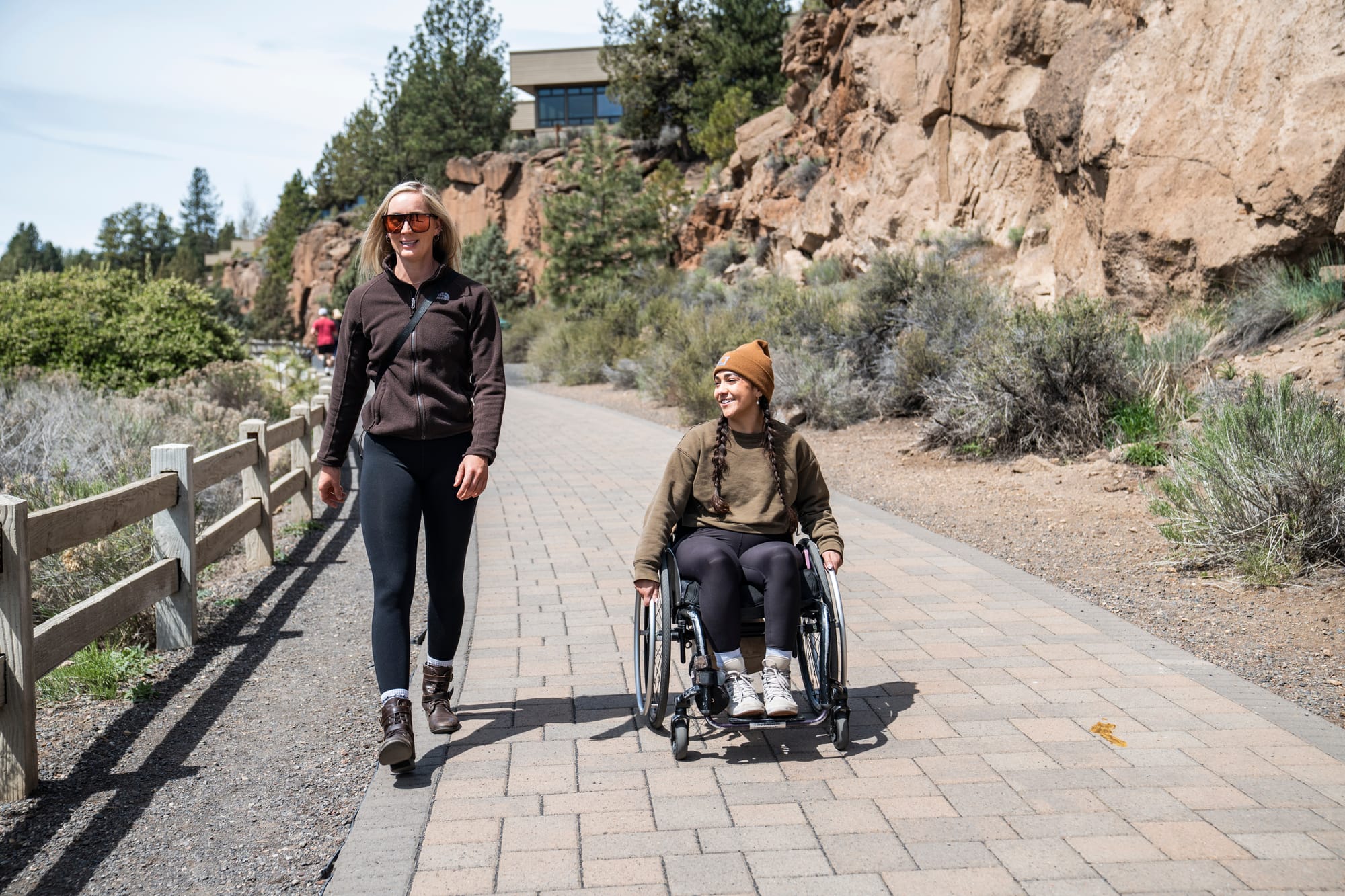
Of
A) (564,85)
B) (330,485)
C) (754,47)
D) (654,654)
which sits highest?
(564,85)

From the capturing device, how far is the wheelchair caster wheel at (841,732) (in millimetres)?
3996

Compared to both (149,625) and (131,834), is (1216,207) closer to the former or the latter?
(149,625)

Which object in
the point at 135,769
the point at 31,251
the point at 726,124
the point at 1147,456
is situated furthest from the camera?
the point at 31,251

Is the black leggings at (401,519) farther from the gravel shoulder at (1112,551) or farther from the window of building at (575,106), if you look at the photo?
the window of building at (575,106)

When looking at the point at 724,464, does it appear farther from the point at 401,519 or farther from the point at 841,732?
the point at 401,519

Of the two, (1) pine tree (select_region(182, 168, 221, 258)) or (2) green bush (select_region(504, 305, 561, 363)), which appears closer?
(2) green bush (select_region(504, 305, 561, 363))

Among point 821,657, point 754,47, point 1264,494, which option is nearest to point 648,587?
point 821,657

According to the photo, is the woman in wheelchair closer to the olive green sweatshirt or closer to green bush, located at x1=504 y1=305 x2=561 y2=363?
the olive green sweatshirt

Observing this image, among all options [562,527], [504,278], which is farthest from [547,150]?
[562,527]

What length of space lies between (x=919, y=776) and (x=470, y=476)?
1868 mm

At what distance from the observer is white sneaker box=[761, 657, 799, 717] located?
3812 mm

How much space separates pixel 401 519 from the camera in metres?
3.98

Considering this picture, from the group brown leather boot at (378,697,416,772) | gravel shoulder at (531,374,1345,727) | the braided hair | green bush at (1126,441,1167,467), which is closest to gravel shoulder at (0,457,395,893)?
brown leather boot at (378,697,416,772)

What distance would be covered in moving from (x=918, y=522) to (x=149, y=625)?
5.51 metres
